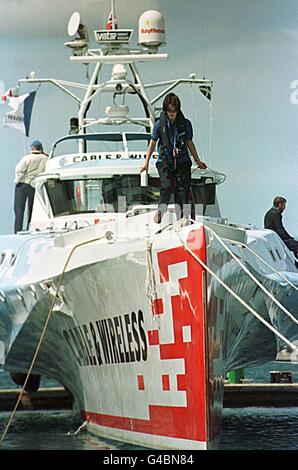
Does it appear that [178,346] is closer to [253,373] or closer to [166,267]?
[166,267]

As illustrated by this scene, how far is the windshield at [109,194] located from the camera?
16.0 meters

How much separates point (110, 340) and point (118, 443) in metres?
1.06

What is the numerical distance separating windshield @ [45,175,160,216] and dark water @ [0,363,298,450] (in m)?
2.40

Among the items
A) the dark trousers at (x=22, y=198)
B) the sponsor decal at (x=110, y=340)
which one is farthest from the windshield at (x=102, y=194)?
the sponsor decal at (x=110, y=340)

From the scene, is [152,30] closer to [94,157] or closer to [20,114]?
[94,157]

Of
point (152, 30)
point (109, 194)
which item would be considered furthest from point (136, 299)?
point (152, 30)

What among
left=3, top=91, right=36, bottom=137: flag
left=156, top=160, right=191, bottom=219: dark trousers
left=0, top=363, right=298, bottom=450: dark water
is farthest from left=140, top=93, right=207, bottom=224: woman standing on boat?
left=3, top=91, right=36, bottom=137: flag

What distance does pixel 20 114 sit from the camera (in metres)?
18.8

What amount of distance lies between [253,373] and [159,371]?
1841 centimetres

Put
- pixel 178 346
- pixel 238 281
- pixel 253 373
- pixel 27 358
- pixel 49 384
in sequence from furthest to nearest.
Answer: pixel 253 373
pixel 49 384
pixel 27 358
pixel 238 281
pixel 178 346

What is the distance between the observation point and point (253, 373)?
100.0 ft

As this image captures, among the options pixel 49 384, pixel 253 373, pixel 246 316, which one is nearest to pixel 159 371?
pixel 246 316

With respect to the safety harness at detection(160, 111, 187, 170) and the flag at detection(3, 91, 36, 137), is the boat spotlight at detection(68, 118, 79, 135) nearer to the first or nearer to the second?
the flag at detection(3, 91, 36, 137)
